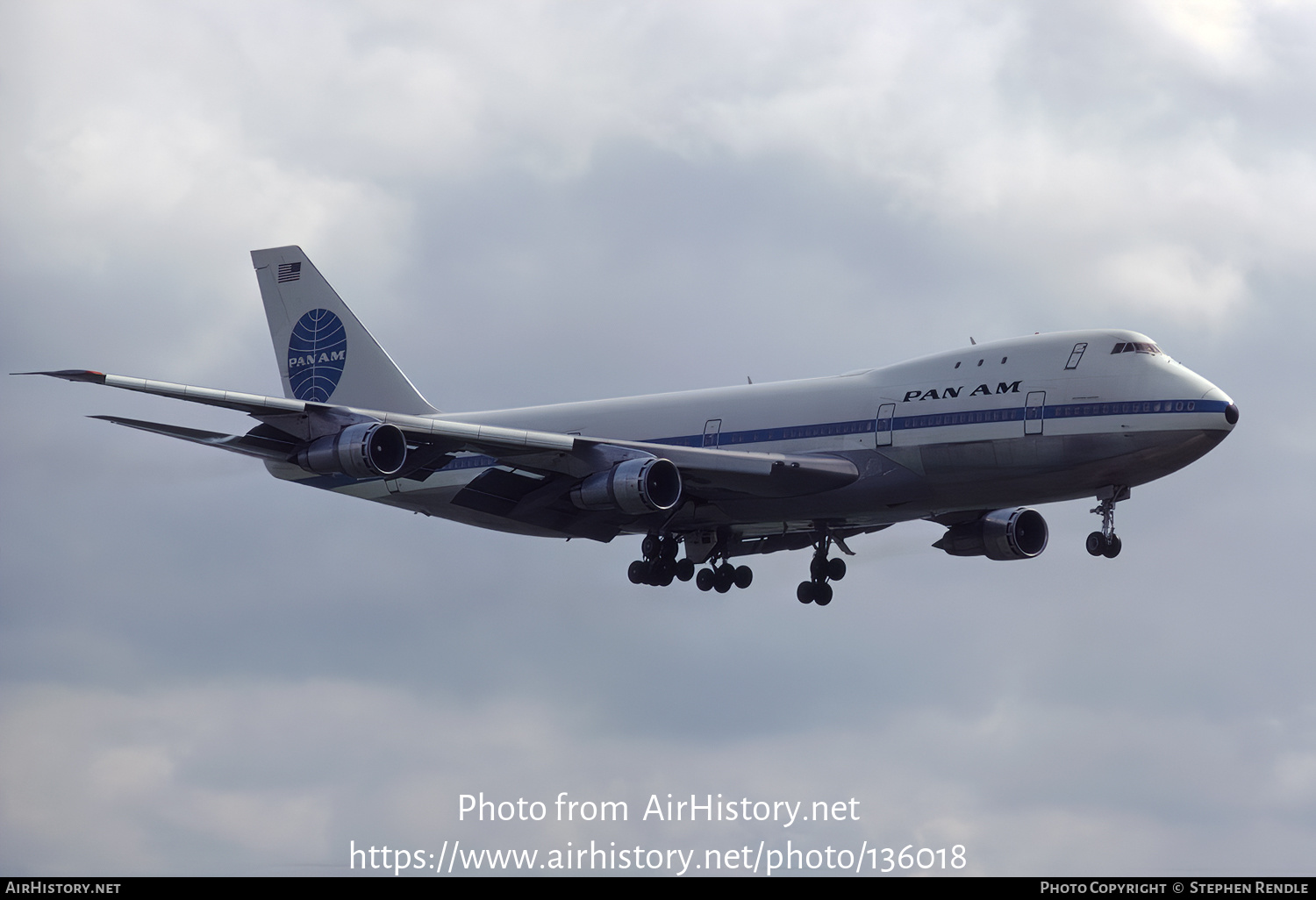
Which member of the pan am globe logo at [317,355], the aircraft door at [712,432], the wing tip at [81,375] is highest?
the pan am globe logo at [317,355]

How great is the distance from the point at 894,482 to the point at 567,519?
12.0 m

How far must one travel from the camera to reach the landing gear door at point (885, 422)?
49.4 metres

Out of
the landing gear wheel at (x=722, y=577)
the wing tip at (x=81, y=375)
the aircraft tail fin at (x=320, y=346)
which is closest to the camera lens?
the wing tip at (x=81, y=375)

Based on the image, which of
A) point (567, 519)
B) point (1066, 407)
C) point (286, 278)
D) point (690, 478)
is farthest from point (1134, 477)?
point (286, 278)

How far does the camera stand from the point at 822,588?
5753 cm

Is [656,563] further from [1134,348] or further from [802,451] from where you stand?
[1134,348]

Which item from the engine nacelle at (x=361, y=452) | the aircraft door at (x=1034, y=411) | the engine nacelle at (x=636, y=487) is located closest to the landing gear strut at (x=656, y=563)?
the engine nacelle at (x=636, y=487)

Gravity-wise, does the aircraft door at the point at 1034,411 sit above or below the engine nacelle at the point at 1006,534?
below

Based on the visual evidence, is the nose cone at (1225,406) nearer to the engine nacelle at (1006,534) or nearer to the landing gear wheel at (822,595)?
the engine nacelle at (1006,534)

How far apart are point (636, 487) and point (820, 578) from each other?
12.1m

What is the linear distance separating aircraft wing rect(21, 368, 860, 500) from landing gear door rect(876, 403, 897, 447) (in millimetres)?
1310

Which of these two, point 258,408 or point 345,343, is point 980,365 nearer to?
point 258,408

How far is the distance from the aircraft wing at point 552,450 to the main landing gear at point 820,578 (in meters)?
6.92

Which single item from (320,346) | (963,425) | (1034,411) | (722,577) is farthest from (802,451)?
(320,346)
